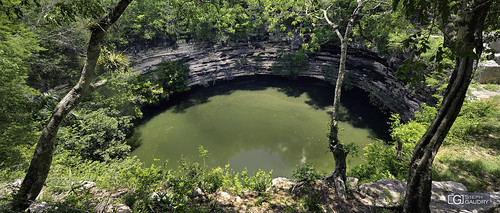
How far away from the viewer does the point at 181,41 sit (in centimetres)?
1878

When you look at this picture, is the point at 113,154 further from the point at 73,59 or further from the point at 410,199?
the point at 410,199

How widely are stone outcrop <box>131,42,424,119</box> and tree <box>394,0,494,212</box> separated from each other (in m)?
10.3

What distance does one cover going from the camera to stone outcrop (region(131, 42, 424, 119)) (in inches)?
535

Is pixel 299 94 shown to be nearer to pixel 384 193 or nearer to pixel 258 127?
pixel 258 127

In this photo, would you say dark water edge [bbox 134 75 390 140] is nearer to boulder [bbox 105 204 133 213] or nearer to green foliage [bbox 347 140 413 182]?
green foliage [bbox 347 140 413 182]

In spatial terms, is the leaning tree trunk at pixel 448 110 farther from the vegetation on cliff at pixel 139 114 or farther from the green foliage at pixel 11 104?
the green foliage at pixel 11 104

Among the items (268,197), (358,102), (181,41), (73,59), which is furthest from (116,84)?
(358,102)

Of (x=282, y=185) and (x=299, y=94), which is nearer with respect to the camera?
(x=282, y=185)

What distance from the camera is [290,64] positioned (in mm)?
19953

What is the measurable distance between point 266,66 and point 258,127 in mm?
9723

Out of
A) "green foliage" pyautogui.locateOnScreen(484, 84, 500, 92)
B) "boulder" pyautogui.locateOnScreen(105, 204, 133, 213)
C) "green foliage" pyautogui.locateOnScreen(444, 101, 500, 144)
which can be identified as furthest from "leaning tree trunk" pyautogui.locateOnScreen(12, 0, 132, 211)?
"green foliage" pyautogui.locateOnScreen(484, 84, 500, 92)

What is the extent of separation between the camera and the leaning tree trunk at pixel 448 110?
101 inches

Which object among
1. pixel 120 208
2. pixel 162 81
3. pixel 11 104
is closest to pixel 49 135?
pixel 120 208

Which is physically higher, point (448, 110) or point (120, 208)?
point (448, 110)
